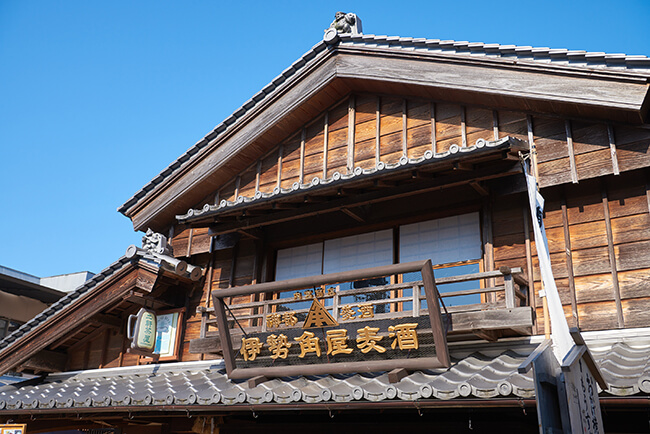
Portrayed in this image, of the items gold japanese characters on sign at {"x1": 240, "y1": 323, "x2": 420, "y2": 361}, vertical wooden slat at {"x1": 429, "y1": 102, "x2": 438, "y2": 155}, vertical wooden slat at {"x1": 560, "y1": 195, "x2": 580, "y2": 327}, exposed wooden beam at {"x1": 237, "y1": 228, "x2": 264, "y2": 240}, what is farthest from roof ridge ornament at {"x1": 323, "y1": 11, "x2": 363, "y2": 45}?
gold japanese characters on sign at {"x1": 240, "y1": 323, "x2": 420, "y2": 361}

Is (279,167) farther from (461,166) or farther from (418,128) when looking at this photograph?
(461,166)

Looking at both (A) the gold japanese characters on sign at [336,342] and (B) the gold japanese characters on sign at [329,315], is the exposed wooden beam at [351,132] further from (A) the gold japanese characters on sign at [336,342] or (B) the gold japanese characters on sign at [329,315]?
(A) the gold japanese characters on sign at [336,342]

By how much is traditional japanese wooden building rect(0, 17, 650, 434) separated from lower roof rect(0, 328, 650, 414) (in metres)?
0.03

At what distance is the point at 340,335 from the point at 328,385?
74 cm

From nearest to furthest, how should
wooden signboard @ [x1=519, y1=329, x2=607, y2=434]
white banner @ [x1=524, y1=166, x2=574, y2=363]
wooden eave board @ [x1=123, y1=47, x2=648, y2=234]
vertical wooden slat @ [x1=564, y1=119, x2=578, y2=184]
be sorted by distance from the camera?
wooden signboard @ [x1=519, y1=329, x2=607, y2=434]
white banner @ [x1=524, y1=166, x2=574, y2=363]
wooden eave board @ [x1=123, y1=47, x2=648, y2=234]
vertical wooden slat @ [x1=564, y1=119, x2=578, y2=184]

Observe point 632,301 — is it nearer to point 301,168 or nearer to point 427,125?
point 427,125

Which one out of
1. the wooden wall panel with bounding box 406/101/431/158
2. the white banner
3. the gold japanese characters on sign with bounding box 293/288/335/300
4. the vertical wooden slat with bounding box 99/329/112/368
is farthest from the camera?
the vertical wooden slat with bounding box 99/329/112/368

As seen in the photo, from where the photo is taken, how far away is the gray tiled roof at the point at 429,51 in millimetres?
8391

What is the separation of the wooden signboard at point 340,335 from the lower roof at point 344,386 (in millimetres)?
201

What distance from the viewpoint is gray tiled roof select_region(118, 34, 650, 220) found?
8391mm

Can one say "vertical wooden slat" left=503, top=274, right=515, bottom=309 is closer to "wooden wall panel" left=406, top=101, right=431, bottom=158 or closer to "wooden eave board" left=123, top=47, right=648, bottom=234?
"wooden eave board" left=123, top=47, right=648, bottom=234

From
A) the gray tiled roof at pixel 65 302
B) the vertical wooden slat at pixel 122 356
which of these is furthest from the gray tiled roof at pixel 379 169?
the vertical wooden slat at pixel 122 356

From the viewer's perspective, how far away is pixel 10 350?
1215cm

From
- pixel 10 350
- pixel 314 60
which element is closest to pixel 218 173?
pixel 314 60
